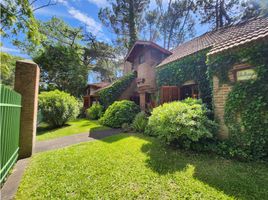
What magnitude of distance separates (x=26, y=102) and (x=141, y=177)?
4.84m

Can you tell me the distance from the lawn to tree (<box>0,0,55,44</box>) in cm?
455

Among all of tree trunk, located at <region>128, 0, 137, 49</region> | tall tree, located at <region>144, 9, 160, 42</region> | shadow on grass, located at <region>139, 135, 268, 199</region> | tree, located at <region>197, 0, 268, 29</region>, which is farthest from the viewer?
tall tree, located at <region>144, 9, 160, 42</region>

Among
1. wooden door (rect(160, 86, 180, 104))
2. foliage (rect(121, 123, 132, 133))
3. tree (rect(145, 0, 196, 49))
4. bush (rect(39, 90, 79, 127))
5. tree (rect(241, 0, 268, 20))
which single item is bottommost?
foliage (rect(121, 123, 132, 133))

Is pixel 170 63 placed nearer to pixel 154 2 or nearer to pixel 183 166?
pixel 183 166

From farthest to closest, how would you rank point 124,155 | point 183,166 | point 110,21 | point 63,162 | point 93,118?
point 110,21 < point 93,118 < point 124,155 < point 63,162 < point 183,166

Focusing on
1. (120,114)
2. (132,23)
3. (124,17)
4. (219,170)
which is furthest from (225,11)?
(219,170)

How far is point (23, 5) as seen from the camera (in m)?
5.01

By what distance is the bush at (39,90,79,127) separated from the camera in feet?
37.0

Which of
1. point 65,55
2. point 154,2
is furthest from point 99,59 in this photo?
point 154,2

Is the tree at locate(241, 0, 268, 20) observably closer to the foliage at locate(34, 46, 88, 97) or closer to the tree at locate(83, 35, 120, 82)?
the tree at locate(83, 35, 120, 82)

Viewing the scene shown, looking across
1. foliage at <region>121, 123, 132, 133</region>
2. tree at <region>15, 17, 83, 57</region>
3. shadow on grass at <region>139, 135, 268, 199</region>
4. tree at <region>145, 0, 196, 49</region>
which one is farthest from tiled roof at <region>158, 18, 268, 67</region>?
tree at <region>15, 17, 83, 57</region>

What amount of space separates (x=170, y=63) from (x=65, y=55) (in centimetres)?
2191

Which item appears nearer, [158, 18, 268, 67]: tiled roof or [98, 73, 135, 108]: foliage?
[158, 18, 268, 67]: tiled roof

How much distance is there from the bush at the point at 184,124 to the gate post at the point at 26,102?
483cm
